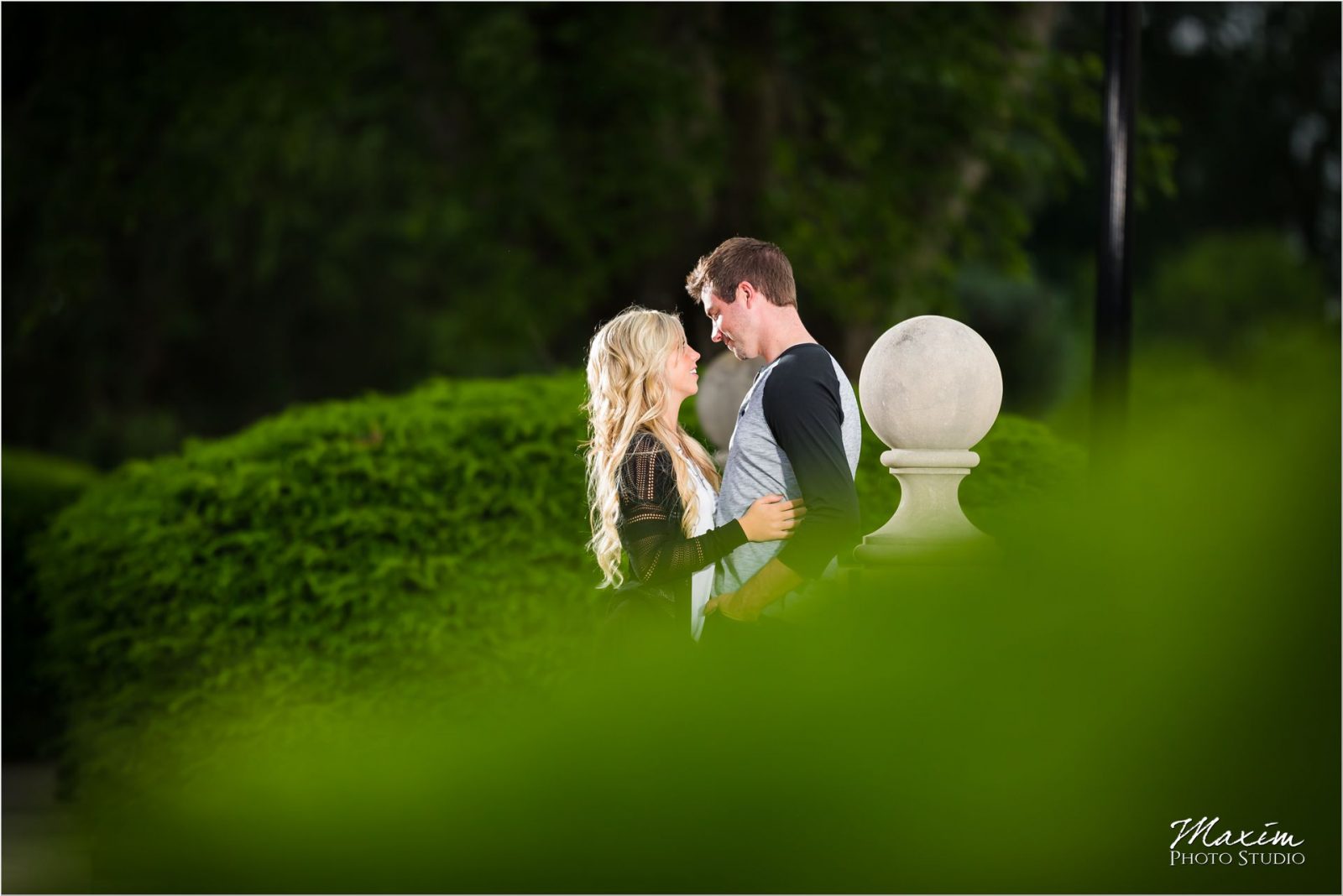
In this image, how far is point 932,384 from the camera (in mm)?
3777

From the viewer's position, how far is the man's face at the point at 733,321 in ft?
10.1

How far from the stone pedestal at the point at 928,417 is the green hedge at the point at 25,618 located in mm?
5852

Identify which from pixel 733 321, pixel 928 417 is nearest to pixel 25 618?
pixel 928 417

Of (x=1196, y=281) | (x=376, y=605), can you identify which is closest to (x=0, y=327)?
(x=376, y=605)

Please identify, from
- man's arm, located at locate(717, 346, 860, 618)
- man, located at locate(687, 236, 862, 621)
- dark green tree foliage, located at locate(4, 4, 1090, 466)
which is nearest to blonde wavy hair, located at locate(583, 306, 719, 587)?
man, located at locate(687, 236, 862, 621)

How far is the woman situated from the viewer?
3.00 m

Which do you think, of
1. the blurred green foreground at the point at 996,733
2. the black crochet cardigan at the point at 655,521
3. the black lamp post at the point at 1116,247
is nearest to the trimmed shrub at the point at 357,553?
the black lamp post at the point at 1116,247

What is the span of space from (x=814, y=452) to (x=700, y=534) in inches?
14.0

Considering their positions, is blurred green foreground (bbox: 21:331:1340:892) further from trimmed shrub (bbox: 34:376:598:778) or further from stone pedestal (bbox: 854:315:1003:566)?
trimmed shrub (bbox: 34:376:598:778)

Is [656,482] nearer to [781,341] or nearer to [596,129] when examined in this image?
[781,341]

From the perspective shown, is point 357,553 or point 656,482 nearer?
point 656,482

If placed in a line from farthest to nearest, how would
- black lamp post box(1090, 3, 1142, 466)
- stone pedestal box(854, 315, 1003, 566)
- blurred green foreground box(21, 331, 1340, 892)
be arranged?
1. black lamp post box(1090, 3, 1142, 466)
2. stone pedestal box(854, 315, 1003, 566)
3. blurred green foreground box(21, 331, 1340, 892)

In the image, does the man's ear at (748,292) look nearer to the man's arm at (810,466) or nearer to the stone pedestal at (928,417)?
the man's arm at (810,466)

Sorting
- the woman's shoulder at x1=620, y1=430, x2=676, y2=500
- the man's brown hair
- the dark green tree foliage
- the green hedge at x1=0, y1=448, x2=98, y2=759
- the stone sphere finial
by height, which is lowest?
the green hedge at x1=0, y1=448, x2=98, y2=759
